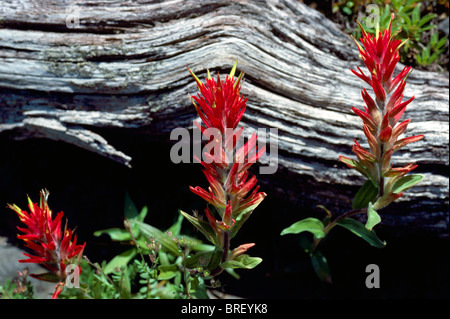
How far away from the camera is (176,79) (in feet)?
8.99

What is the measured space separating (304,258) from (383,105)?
1.70 meters

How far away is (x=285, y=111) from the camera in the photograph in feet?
9.19

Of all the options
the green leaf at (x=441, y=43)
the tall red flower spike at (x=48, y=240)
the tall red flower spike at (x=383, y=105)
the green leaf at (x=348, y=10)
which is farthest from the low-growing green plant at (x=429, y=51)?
the tall red flower spike at (x=48, y=240)

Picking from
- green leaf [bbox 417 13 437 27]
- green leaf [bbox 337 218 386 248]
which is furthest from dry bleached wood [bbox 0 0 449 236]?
green leaf [bbox 417 13 437 27]

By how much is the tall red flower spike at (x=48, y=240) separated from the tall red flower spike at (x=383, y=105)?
63.3 inches

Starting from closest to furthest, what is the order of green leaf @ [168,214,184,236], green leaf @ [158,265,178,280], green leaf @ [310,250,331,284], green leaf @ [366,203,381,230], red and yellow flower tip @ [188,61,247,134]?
1. red and yellow flower tip @ [188,61,247,134]
2. green leaf @ [366,203,381,230]
3. green leaf @ [158,265,178,280]
4. green leaf @ [310,250,331,284]
5. green leaf @ [168,214,184,236]

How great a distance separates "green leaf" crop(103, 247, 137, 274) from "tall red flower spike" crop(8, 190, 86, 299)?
768 mm

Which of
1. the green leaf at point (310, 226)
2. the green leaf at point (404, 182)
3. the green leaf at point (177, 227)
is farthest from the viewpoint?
the green leaf at point (177, 227)

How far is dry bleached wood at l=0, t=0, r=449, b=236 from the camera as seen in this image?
2.78m

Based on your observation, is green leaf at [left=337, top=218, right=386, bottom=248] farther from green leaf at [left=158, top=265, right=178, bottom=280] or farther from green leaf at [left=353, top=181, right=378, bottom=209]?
green leaf at [left=158, top=265, right=178, bottom=280]

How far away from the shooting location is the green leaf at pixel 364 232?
2.30 m

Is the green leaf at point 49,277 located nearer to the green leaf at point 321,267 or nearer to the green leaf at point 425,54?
the green leaf at point 321,267
